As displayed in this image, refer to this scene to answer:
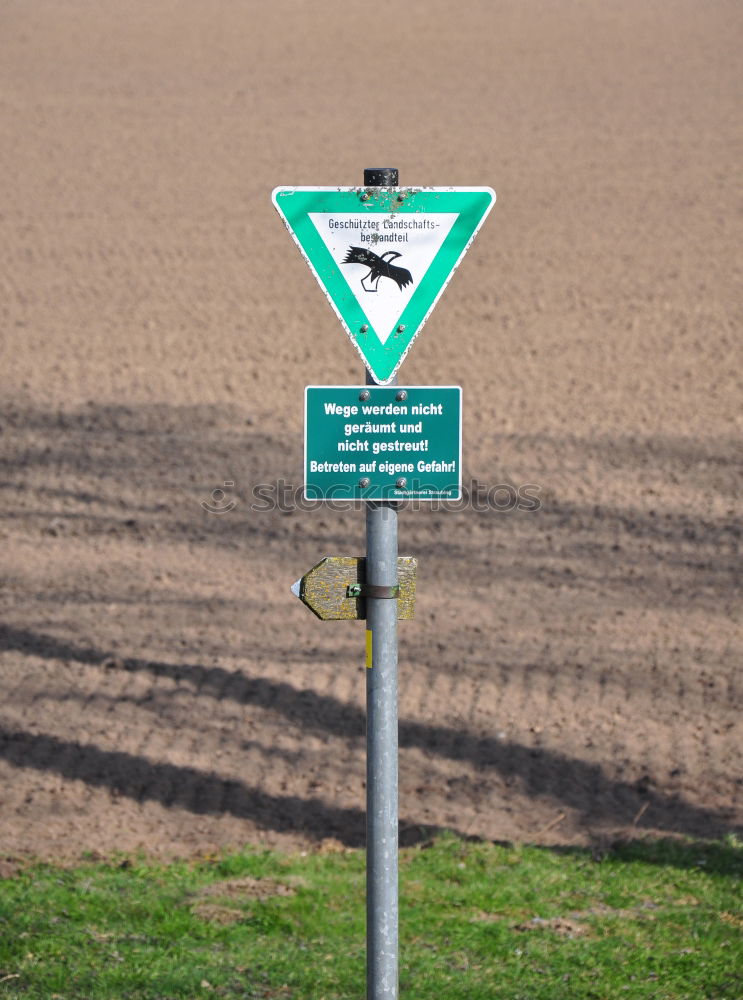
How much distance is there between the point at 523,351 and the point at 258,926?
36.7 ft

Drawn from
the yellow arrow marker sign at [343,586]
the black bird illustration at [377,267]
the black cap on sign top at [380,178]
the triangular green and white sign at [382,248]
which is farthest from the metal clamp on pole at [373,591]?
the black cap on sign top at [380,178]

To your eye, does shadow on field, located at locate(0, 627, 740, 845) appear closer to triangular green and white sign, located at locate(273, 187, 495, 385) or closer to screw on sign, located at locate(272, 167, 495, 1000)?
screw on sign, located at locate(272, 167, 495, 1000)

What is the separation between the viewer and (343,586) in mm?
3230

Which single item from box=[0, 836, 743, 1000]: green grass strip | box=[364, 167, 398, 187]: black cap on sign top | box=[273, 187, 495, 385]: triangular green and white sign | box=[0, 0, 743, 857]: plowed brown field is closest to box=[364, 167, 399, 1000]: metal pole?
box=[364, 167, 398, 187]: black cap on sign top

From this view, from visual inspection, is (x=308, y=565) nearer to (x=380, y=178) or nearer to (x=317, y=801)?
(x=317, y=801)

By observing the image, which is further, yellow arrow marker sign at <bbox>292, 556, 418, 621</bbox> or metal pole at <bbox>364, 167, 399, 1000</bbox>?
yellow arrow marker sign at <bbox>292, 556, 418, 621</bbox>

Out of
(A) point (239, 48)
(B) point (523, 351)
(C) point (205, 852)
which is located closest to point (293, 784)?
(C) point (205, 852)

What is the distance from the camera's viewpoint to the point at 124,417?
13.2m

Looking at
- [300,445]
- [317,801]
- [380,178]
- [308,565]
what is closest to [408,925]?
[317,801]

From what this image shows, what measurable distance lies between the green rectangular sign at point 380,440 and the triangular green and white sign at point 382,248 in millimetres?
102

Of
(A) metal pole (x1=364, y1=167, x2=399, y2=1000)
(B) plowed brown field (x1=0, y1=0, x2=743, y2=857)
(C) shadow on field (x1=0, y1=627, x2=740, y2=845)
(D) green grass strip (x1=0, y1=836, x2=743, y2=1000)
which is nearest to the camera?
(A) metal pole (x1=364, y1=167, x2=399, y2=1000)

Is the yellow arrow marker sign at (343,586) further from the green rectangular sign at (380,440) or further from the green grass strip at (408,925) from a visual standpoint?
the green grass strip at (408,925)

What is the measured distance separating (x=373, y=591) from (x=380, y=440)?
1.27ft

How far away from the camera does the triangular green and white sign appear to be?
10.2 feet
